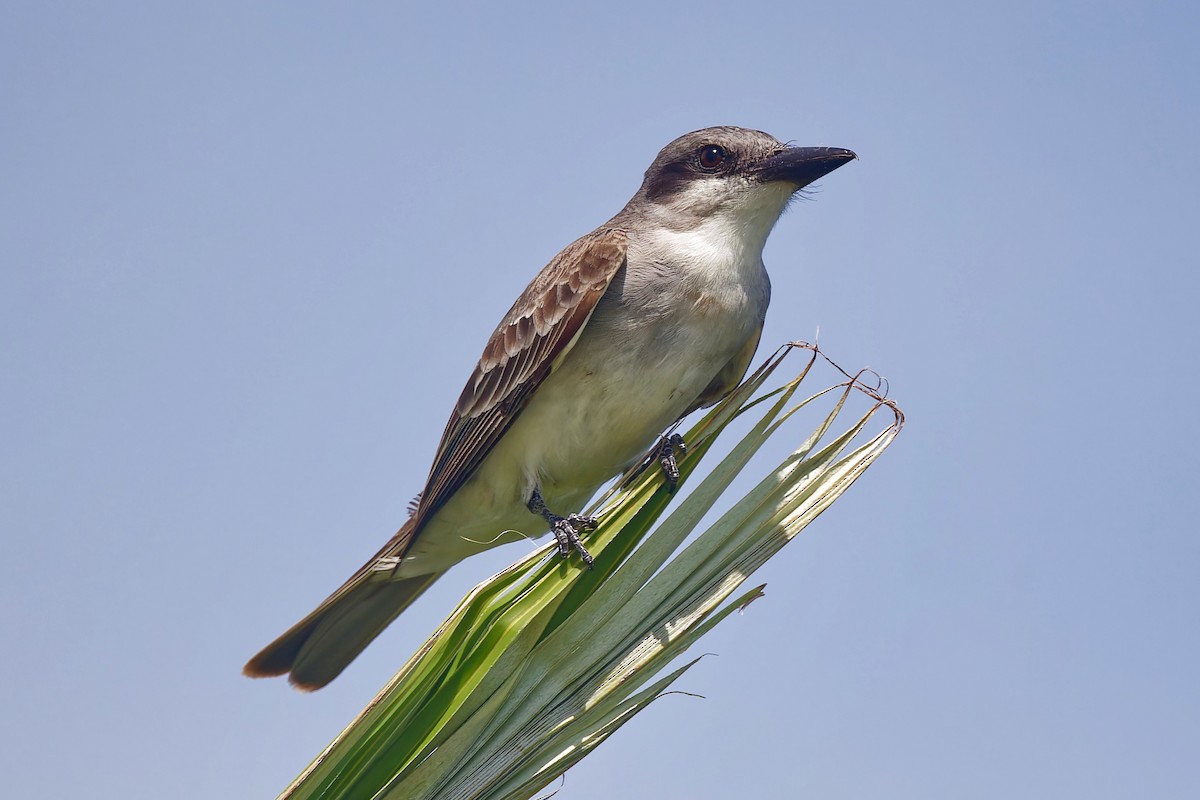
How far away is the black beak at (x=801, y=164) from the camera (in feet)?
18.6

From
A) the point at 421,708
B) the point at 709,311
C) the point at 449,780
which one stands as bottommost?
the point at 449,780

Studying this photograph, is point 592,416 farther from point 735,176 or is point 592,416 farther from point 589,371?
point 735,176

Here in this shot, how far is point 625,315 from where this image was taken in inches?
213

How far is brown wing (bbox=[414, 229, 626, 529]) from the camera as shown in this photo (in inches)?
214

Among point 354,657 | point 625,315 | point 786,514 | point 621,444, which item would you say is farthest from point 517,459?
point 786,514

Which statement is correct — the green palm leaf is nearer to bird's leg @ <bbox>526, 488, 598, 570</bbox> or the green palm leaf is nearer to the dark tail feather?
Result: bird's leg @ <bbox>526, 488, 598, 570</bbox>

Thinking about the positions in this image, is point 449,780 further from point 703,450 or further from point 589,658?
point 703,450

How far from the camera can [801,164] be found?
5754 millimetres

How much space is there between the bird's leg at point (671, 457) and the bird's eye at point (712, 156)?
2.21m

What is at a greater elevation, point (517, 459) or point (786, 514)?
point (517, 459)

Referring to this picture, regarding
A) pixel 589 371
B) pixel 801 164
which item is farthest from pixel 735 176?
pixel 589 371

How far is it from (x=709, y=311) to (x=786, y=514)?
2367mm

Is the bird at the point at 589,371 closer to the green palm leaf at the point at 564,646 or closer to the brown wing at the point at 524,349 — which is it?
the brown wing at the point at 524,349

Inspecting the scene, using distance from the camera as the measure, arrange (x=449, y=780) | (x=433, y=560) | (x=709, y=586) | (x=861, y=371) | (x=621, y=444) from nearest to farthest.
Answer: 1. (x=449, y=780)
2. (x=709, y=586)
3. (x=861, y=371)
4. (x=621, y=444)
5. (x=433, y=560)
